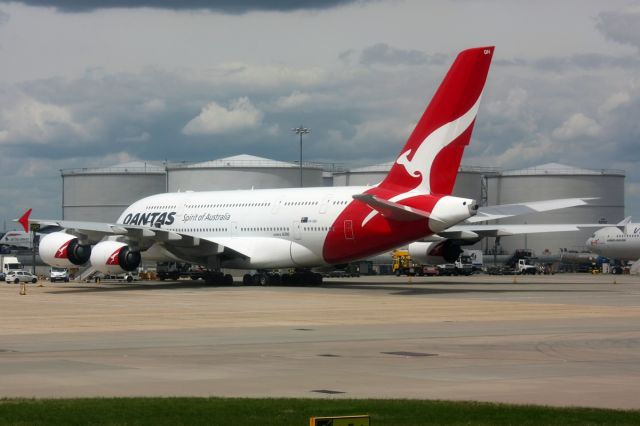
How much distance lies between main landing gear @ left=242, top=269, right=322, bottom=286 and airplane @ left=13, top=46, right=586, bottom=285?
0.06 metres

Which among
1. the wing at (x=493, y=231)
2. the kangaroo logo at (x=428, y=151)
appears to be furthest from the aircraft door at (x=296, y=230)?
the wing at (x=493, y=231)

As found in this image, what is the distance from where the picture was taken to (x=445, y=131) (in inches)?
1796

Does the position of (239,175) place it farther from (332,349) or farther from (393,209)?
(332,349)

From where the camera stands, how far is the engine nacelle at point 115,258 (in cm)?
5294

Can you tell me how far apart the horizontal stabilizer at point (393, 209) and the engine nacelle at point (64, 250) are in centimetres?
1620

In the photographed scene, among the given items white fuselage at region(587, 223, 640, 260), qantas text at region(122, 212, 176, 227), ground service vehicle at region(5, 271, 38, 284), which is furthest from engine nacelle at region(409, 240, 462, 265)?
white fuselage at region(587, 223, 640, 260)

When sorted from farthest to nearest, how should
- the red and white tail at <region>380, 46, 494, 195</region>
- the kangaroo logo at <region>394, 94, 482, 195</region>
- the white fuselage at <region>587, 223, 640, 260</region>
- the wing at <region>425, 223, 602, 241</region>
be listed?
the white fuselage at <region>587, 223, 640, 260</region>, the wing at <region>425, 223, 602, 241</region>, the kangaroo logo at <region>394, 94, 482, 195</region>, the red and white tail at <region>380, 46, 494, 195</region>

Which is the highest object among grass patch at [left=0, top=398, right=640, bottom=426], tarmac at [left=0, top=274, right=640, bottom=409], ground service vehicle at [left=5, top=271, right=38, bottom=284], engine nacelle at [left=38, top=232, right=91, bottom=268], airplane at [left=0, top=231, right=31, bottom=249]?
airplane at [left=0, top=231, right=31, bottom=249]

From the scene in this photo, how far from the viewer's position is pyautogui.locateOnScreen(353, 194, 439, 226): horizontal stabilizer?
147ft

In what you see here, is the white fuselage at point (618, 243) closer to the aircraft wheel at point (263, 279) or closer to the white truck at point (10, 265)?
the aircraft wheel at point (263, 279)

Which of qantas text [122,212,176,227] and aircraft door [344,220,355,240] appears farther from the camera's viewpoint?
qantas text [122,212,176,227]

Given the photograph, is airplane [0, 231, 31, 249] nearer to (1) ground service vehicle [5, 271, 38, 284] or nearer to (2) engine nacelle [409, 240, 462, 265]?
(1) ground service vehicle [5, 271, 38, 284]

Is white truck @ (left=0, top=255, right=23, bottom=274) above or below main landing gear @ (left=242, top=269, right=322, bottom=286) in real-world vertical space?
above

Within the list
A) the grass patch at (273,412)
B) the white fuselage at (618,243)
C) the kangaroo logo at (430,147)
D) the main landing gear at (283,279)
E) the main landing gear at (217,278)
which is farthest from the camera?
the white fuselage at (618,243)
